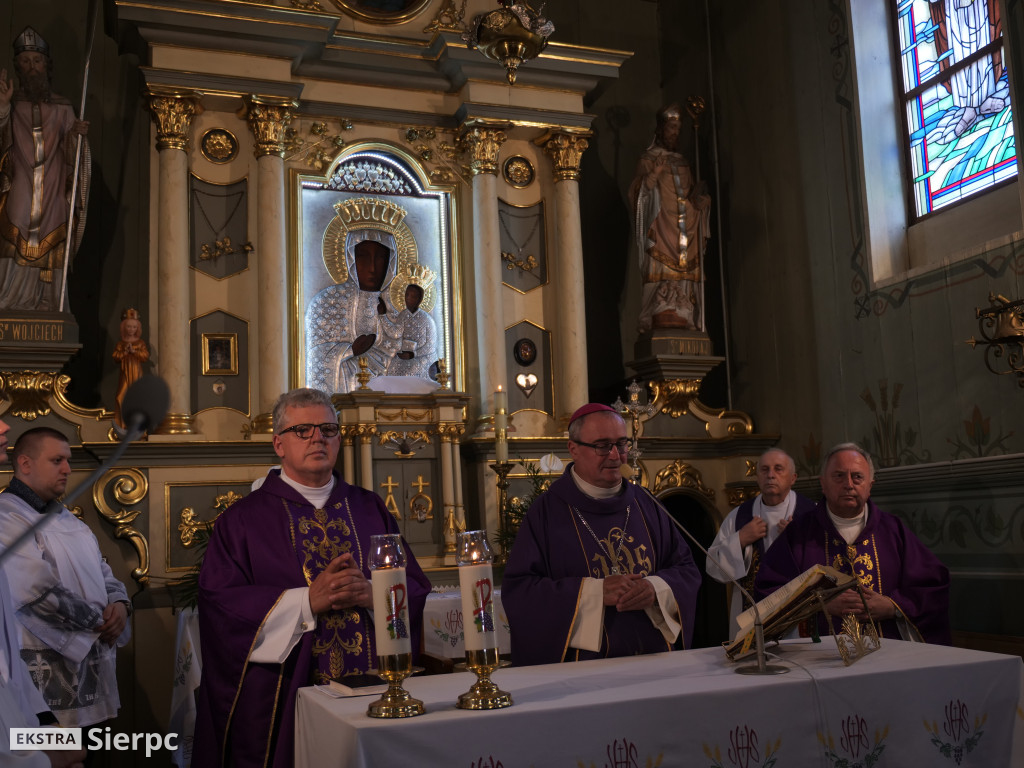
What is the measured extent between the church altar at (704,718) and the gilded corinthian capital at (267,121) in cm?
570

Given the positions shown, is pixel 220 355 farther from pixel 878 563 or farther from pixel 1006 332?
pixel 1006 332

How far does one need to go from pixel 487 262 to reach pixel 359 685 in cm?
552

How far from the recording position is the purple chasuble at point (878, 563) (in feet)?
14.3

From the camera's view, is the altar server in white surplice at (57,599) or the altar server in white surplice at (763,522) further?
the altar server in white surplice at (763,522)

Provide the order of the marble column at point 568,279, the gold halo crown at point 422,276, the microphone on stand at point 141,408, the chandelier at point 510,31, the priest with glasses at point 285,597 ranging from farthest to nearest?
the gold halo crown at point 422,276, the marble column at point 568,279, the chandelier at point 510,31, the priest with glasses at point 285,597, the microphone on stand at point 141,408

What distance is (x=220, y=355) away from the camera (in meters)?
7.74

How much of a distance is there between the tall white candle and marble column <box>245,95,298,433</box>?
5.24 m

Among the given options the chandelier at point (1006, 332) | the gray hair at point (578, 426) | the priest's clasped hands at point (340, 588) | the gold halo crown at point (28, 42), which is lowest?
the priest's clasped hands at point (340, 588)

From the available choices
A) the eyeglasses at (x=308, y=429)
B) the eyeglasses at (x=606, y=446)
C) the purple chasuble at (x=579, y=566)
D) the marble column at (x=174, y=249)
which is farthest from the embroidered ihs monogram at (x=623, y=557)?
the marble column at (x=174, y=249)

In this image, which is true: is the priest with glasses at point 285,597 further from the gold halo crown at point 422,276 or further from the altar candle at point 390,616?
the gold halo crown at point 422,276

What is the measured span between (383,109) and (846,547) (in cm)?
553

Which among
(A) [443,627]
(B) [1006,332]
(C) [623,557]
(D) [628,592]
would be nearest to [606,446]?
(C) [623,557]

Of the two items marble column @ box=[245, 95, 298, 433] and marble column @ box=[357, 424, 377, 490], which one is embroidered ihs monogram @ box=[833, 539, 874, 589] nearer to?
marble column @ box=[357, 424, 377, 490]

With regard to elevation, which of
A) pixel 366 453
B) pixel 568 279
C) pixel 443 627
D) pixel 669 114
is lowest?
pixel 443 627
